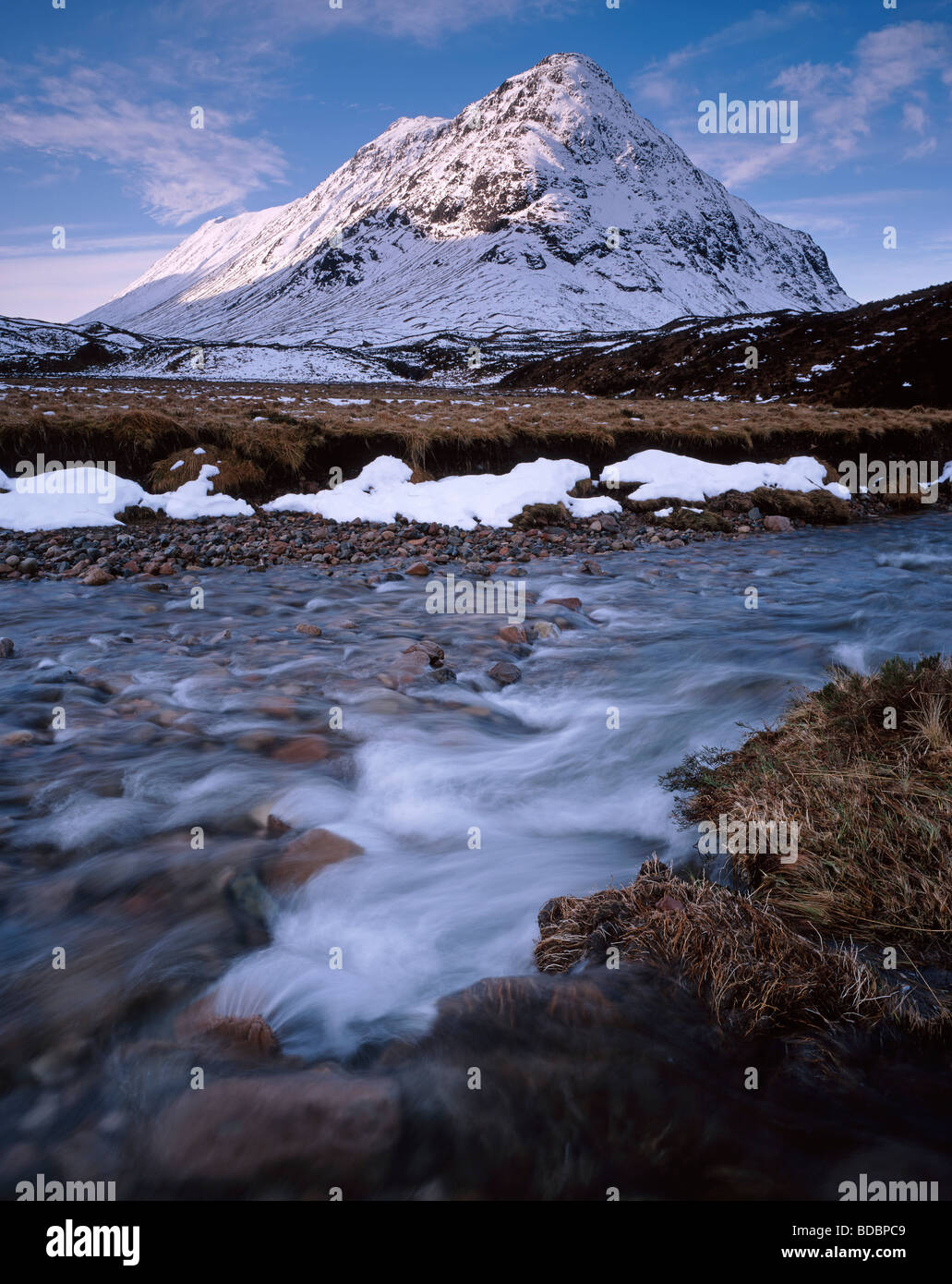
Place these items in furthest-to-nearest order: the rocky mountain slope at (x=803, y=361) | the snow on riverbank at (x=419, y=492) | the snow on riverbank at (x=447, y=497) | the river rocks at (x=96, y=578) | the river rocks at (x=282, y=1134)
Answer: the rocky mountain slope at (x=803, y=361) < the snow on riverbank at (x=447, y=497) < the snow on riverbank at (x=419, y=492) < the river rocks at (x=96, y=578) < the river rocks at (x=282, y=1134)

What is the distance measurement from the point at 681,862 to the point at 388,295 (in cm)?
21709

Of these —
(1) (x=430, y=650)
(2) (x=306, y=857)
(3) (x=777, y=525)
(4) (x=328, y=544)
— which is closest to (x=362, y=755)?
(2) (x=306, y=857)

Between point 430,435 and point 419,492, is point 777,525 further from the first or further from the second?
point 430,435

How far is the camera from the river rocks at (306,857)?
12.1 feet

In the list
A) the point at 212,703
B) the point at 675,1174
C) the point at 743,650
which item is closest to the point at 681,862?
the point at 675,1174

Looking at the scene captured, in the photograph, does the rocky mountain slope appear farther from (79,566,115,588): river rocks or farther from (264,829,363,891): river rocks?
(264,829,363,891): river rocks

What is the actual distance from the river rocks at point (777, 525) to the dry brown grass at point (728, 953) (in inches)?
538

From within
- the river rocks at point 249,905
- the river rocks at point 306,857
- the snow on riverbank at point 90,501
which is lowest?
the river rocks at point 249,905

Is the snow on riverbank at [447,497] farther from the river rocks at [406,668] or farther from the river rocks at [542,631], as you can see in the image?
the river rocks at [406,668]

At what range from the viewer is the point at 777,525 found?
14.9 m

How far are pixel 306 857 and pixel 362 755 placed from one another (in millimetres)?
1300

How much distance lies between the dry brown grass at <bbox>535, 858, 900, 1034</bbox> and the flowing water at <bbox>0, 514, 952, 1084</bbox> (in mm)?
452

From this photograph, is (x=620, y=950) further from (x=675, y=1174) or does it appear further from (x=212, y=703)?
(x=212, y=703)

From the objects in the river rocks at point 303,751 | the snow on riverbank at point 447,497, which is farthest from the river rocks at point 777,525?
the river rocks at point 303,751
